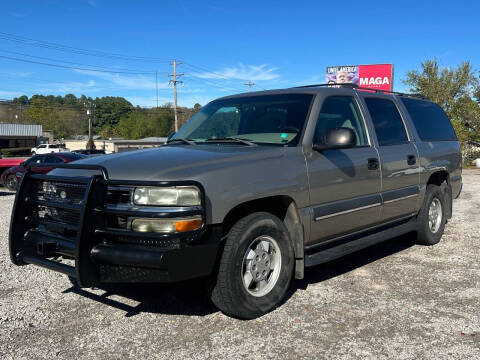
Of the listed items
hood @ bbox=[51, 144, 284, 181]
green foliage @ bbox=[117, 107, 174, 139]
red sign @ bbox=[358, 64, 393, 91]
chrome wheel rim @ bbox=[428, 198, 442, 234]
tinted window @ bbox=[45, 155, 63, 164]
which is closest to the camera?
hood @ bbox=[51, 144, 284, 181]

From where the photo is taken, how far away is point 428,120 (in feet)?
20.9

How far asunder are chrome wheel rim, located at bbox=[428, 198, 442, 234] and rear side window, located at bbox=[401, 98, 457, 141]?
0.88 m

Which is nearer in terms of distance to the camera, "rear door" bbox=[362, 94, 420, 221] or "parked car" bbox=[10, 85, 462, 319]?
"parked car" bbox=[10, 85, 462, 319]

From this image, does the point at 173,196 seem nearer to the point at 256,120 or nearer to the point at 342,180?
the point at 256,120

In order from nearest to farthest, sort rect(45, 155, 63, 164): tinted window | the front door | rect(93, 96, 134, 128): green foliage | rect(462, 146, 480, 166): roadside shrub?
the front door
rect(45, 155, 63, 164): tinted window
rect(462, 146, 480, 166): roadside shrub
rect(93, 96, 134, 128): green foliage

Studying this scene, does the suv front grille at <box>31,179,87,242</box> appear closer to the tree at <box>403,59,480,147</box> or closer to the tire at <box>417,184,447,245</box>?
the tire at <box>417,184,447,245</box>

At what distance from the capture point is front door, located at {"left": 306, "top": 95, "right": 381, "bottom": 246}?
164 inches

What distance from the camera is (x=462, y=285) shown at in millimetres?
4605

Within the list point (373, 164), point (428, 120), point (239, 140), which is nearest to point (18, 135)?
point (428, 120)

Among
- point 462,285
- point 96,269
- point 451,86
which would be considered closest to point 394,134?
point 462,285

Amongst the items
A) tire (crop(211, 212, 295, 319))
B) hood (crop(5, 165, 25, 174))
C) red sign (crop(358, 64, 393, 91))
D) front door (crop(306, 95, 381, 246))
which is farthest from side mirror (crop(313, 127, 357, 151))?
red sign (crop(358, 64, 393, 91))

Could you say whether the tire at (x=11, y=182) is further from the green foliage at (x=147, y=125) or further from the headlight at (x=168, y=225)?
the green foliage at (x=147, y=125)

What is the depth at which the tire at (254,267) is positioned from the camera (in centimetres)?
348

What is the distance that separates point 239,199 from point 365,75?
3186 cm
